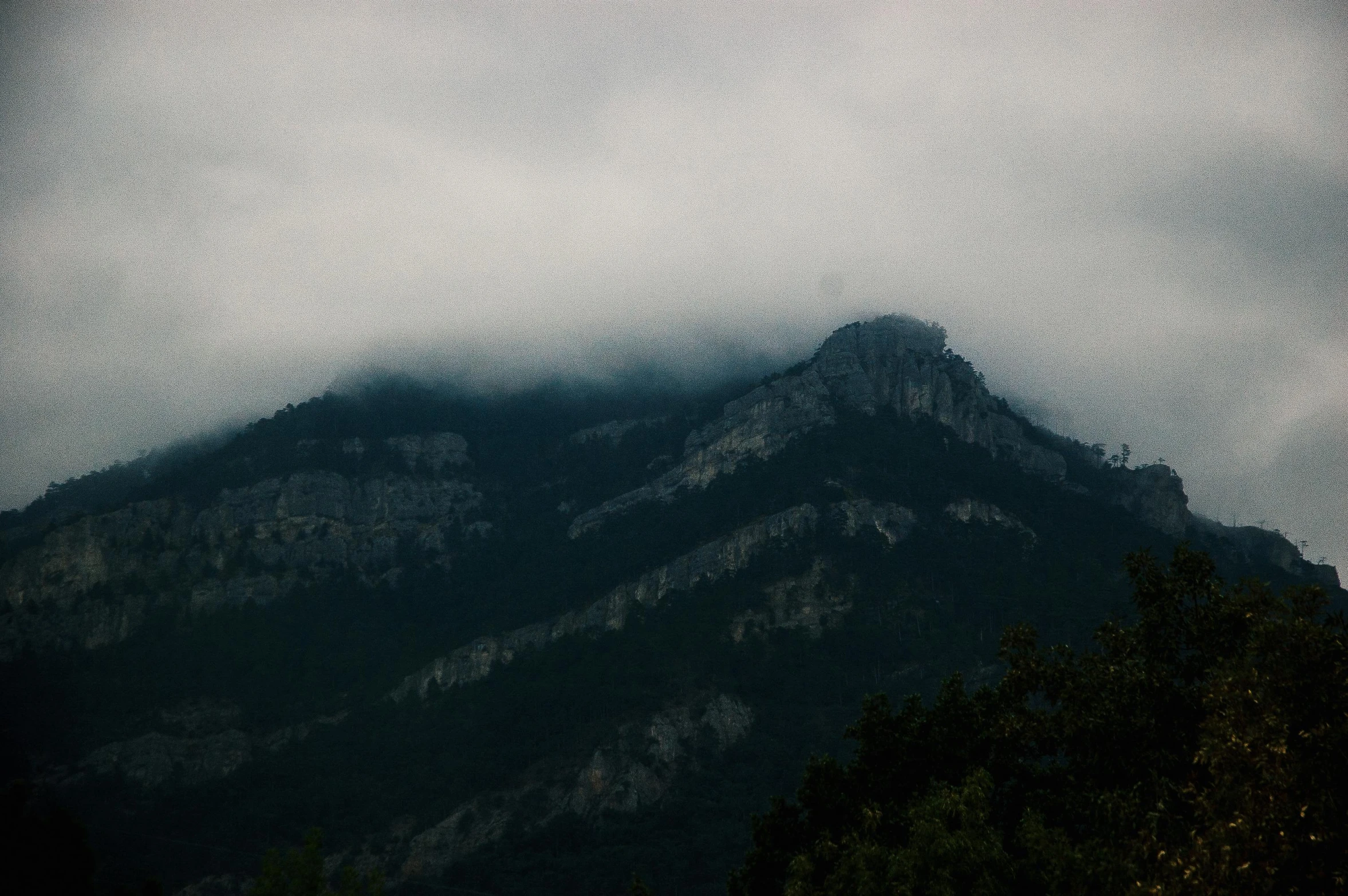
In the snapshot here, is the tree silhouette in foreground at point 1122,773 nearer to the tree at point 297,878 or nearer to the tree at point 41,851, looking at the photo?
the tree at point 297,878

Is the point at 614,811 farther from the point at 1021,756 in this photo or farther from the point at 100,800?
the point at 1021,756

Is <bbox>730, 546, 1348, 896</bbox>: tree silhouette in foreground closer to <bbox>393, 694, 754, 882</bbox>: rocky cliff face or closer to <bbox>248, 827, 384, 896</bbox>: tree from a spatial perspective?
<bbox>248, 827, 384, 896</bbox>: tree

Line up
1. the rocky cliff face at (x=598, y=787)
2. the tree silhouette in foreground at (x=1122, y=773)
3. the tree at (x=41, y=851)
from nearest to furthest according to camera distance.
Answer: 1. the tree silhouette in foreground at (x=1122, y=773)
2. the tree at (x=41, y=851)
3. the rocky cliff face at (x=598, y=787)

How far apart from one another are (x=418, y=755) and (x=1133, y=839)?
185 metres

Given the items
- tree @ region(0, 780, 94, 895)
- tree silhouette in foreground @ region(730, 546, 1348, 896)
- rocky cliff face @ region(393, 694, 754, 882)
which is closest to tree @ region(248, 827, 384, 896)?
tree @ region(0, 780, 94, 895)

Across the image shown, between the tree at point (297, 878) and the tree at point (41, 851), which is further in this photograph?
the tree at point (297, 878)

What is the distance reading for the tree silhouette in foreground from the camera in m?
27.7

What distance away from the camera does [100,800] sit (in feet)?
639

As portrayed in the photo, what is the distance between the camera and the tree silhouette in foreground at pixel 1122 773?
2773 cm

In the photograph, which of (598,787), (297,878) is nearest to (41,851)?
(297,878)

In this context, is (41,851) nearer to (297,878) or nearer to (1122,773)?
(297,878)

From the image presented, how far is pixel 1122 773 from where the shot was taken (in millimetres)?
39594

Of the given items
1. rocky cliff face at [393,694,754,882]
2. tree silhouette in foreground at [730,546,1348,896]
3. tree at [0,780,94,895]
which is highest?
tree at [0,780,94,895]

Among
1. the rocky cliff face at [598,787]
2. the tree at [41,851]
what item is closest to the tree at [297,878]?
the tree at [41,851]
